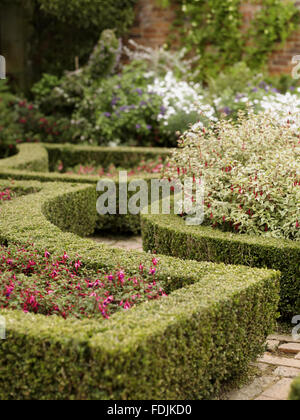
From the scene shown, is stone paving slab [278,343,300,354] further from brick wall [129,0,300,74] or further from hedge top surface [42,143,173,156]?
brick wall [129,0,300,74]

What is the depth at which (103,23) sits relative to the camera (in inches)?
476

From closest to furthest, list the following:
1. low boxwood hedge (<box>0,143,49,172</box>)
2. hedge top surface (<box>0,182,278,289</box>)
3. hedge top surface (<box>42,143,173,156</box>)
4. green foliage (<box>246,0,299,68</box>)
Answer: hedge top surface (<box>0,182,278,289</box>) < low boxwood hedge (<box>0,143,49,172</box>) < hedge top surface (<box>42,143,173,156</box>) < green foliage (<box>246,0,299,68</box>)

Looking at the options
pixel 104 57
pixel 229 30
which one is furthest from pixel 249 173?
pixel 229 30

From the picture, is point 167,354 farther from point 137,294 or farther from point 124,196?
point 124,196

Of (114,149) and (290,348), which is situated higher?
(114,149)

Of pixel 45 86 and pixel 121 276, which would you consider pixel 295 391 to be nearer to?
pixel 121 276

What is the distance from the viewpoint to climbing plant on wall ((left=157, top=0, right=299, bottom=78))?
11.5 m

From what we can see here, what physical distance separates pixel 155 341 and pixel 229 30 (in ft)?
34.0

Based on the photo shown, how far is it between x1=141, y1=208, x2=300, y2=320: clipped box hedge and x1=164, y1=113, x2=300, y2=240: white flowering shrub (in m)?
0.20

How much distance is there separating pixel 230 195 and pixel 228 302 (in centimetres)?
188

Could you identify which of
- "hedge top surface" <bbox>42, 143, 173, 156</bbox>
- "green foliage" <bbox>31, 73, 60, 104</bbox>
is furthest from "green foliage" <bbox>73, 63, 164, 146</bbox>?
"green foliage" <bbox>31, 73, 60, 104</bbox>

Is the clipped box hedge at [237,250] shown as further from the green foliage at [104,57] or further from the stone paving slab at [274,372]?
the green foliage at [104,57]

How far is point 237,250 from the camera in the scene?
14.5 feet

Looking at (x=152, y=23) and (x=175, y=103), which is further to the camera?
(x=152, y=23)
